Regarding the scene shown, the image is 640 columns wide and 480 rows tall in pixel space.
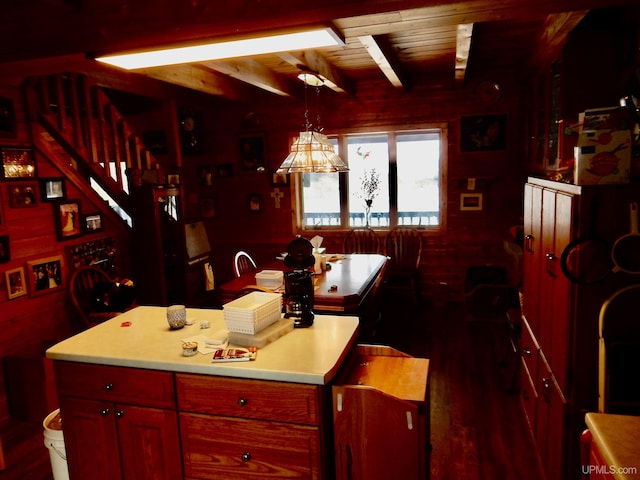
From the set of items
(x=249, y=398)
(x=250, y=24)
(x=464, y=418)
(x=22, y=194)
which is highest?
(x=250, y=24)

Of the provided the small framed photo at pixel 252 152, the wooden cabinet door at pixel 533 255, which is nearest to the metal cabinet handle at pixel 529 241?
the wooden cabinet door at pixel 533 255

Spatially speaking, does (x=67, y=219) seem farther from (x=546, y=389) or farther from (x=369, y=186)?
(x=546, y=389)

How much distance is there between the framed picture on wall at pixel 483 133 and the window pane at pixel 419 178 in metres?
0.35

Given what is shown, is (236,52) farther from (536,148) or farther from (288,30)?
(536,148)

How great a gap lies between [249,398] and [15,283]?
2.64 meters

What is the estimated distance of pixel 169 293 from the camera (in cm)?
495

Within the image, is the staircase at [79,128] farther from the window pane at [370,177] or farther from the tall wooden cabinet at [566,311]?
the tall wooden cabinet at [566,311]

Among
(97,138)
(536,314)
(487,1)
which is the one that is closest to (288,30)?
(487,1)

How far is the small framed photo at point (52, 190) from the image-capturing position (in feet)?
12.0

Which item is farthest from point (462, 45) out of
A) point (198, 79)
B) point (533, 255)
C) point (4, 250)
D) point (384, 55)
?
point (4, 250)

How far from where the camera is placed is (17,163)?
11.2ft

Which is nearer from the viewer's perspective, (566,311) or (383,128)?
(566,311)

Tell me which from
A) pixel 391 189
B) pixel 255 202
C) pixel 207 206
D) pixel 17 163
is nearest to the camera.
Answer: pixel 17 163

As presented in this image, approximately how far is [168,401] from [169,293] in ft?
10.7
